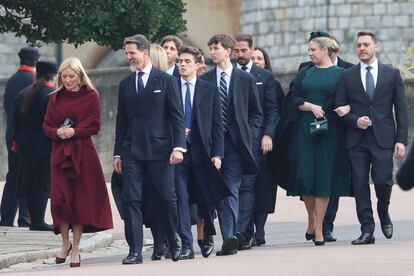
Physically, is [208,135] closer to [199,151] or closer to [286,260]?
[199,151]

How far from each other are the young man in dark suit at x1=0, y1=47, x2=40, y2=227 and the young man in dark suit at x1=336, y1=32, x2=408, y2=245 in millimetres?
4570

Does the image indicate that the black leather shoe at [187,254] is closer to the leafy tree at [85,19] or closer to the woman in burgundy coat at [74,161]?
the woman in burgundy coat at [74,161]

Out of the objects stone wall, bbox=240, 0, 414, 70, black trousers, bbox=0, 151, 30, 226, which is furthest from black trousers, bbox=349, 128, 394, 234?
stone wall, bbox=240, 0, 414, 70

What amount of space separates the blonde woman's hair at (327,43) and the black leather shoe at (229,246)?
202cm

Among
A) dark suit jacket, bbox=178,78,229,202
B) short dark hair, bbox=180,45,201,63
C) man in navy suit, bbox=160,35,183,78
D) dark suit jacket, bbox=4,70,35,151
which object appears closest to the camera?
dark suit jacket, bbox=178,78,229,202

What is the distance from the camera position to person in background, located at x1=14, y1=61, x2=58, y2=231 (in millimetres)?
18812

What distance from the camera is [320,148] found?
16.5m

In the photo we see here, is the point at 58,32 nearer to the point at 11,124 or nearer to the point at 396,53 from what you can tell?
the point at 11,124

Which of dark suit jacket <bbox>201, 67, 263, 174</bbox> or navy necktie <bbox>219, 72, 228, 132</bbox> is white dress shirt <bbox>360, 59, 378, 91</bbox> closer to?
dark suit jacket <bbox>201, 67, 263, 174</bbox>

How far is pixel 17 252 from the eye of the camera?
16031mm

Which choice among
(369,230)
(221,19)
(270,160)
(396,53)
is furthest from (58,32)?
(221,19)

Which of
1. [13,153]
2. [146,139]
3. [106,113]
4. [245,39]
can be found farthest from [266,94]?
[106,113]

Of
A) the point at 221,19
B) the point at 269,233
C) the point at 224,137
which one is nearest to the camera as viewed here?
the point at 224,137

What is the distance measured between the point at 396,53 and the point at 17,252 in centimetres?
2741
